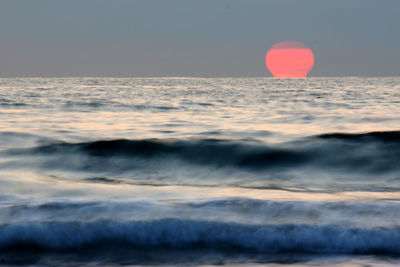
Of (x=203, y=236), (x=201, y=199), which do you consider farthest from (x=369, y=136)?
(x=203, y=236)

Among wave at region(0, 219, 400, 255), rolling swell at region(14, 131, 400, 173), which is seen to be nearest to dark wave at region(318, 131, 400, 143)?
rolling swell at region(14, 131, 400, 173)

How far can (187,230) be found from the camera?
3.05m

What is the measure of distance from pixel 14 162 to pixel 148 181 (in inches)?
85.7

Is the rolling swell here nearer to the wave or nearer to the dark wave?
the dark wave

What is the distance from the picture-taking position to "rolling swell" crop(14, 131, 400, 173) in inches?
257

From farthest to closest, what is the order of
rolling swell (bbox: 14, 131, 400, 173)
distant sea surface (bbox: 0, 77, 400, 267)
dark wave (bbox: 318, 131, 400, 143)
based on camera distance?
1. dark wave (bbox: 318, 131, 400, 143)
2. rolling swell (bbox: 14, 131, 400, 173)
3. distant sea surface (bbox: 0, 77, 400, 267)

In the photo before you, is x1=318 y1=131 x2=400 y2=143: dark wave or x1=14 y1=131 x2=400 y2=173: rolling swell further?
x1=318 y1=131 x2=400 y2=143: dark wave

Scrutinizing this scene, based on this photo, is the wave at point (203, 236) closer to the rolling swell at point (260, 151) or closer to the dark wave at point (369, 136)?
the rolling swell at point (260, 151)

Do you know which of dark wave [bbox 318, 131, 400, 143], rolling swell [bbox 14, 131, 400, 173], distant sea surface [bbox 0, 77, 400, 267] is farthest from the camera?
dark wave [bbox 318, 131, 400, 143]

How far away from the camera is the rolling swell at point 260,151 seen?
21.4 ft

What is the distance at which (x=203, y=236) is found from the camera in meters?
2.99

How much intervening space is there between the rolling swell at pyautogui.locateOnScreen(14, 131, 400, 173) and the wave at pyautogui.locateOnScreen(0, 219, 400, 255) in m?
3.30

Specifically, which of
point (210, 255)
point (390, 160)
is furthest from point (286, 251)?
point (390, 160)

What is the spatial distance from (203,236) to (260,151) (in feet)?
14.2
